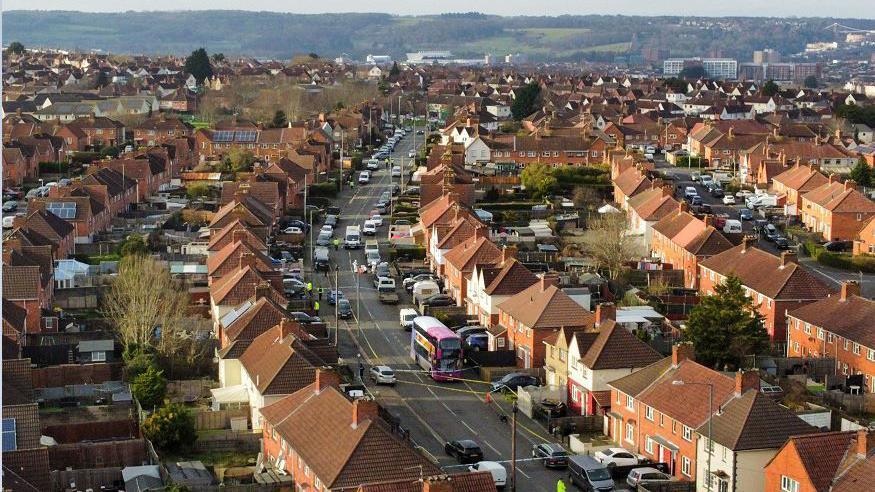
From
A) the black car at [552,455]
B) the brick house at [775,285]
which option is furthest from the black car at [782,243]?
the black car at [552,455]

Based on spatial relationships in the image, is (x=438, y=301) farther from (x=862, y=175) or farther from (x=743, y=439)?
(x=862, y=175)

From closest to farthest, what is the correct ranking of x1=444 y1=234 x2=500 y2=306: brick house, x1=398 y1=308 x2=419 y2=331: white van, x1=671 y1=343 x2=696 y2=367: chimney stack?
x1=671 y1=343 x2=696 y2=367: chimney stack
x1=398 y1=308 x2=419 y2=331: white van
x1=444 y1=234 x2=500 y2=306: brick house

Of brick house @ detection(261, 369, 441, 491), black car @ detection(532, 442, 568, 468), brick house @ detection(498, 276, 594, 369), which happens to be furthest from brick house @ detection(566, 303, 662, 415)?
brick house @ detection(261, 369, 441, 491)

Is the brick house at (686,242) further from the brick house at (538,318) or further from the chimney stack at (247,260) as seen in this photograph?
the chimney stack at (247,260)

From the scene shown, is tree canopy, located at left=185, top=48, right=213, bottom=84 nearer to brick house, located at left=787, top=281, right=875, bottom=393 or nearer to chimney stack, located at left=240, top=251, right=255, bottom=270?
chimney stack, located at left=240, top=251, right=255, bottom=270

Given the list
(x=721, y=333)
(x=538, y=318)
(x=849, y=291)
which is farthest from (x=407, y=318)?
(x=849, y=291)

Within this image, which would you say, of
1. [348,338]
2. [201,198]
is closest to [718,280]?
[348,338]
